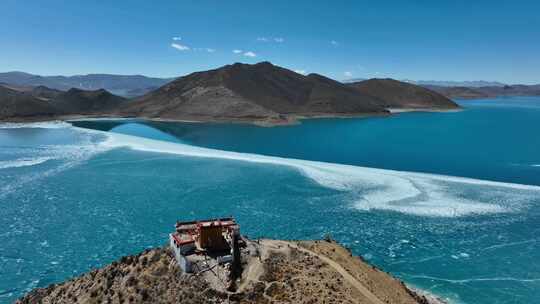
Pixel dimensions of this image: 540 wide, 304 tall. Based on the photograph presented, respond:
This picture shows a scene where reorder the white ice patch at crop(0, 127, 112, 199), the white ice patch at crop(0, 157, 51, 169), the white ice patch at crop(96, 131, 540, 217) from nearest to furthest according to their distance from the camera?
the white ice patch at crop(96, 131, 540, 217) < the white ice patch at crop(0, 127, 112, 199) < the white ice patch at crop(0, 157, 51, 169)

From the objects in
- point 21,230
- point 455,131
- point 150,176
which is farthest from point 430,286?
point 455,131

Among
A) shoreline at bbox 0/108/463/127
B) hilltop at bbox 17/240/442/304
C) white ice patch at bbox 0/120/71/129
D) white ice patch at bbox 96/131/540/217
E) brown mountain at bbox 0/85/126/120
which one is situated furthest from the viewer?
brown mountain at bbox 0/85/126/120

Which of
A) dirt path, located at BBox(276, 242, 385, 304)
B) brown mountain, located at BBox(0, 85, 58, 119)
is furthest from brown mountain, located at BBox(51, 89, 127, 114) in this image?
dirt path, located at BBox(276, 242, 385, 304)

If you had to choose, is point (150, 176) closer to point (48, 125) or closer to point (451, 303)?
point (451, 303)

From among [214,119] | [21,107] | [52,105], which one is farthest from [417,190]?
[52,105]

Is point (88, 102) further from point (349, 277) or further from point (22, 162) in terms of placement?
point (349, 277)

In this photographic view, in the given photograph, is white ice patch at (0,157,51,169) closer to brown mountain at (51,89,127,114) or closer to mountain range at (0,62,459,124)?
mountain range at (0,62,459,124)

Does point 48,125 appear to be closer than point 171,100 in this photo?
Yes

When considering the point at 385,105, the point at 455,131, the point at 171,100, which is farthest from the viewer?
the point at 385,105
